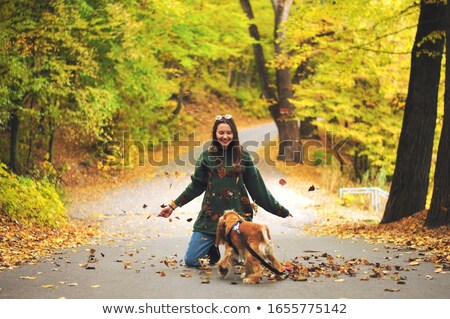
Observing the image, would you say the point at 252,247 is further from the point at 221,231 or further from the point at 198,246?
the point at 198,246

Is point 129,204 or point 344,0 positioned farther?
point 129,204

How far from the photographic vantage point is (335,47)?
60.9ft

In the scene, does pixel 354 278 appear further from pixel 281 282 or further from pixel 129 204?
pixel 129 204

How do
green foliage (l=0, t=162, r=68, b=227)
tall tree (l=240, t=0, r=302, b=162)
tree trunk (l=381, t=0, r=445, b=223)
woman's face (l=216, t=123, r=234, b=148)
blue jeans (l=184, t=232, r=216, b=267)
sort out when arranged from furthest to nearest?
1. tall tree (l=240, t=0, r=302, b=162)
2. tree trunk (l=381, t=0, r=445, b=223)
3. green foliage (l=0, t=162, r=68, b=227)
4. blue jeans (l=184, t=232, r=216, b=267)
5. woman's face (l=216, t=123, r=234, b=148)

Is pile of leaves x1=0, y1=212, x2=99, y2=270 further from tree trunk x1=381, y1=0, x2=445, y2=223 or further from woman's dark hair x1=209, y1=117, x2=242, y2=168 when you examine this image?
tree trunk x1=381, y1=0, x2=445, y2=223

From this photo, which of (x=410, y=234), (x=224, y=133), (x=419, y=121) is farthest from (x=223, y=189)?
(x=419, y=121)

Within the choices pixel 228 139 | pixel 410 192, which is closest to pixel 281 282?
pixel 228 139

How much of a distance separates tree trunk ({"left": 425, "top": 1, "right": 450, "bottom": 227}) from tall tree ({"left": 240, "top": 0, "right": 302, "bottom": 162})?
1484 centimetres

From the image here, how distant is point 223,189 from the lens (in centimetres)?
715

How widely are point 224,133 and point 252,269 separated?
1.61 metres

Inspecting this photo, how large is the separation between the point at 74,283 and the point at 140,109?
1960cm

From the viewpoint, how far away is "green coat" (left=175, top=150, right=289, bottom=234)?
7141 millimetres

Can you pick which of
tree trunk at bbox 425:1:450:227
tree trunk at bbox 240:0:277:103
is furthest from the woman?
tree trunk at bbox 240:0:277:103

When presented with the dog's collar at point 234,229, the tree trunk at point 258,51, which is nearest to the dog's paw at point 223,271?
the dog's collar at point 234,229
